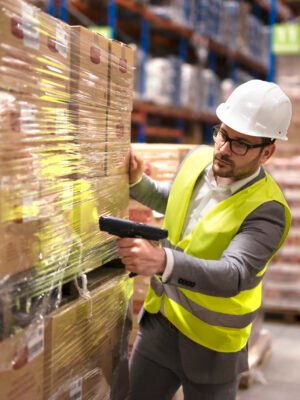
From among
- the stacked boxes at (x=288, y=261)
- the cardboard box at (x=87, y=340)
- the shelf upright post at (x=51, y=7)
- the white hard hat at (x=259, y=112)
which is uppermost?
the shelf upright post at (x=51, y=7)

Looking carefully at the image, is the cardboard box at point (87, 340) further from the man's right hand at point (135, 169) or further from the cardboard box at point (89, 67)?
the cardboard box at point (89, 67)

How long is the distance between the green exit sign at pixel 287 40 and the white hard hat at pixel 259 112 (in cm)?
443

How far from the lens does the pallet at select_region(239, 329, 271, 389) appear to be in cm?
451

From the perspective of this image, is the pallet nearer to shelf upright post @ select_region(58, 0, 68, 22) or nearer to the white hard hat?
the white hard hat

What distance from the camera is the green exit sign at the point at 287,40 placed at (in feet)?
21.6

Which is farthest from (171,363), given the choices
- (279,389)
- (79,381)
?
(279,389)

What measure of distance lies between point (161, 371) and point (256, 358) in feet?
7.49

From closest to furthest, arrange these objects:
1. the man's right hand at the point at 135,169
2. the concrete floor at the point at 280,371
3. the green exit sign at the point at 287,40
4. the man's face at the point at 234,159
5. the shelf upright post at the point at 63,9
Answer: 1. the man's face at the point at 234,159
2. the man's right hand at the point at 135,169
3. the concrete floor at the point at 280,371
4. the shelf upright post at the point at 63,9
5. the green exit sign at the point at 287,40

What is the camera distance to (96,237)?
215 centimetres

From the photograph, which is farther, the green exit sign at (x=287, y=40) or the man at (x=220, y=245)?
the green exit sign at (x=287, y=40)

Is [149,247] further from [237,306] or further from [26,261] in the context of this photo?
[237,306]

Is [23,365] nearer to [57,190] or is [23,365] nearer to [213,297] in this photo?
[57,190]

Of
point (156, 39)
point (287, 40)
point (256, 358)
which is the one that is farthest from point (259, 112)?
point (156, 39)

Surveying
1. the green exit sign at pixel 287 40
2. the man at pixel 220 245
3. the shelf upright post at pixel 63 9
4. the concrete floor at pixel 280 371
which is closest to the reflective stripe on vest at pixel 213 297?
the man at pixel 220 245
